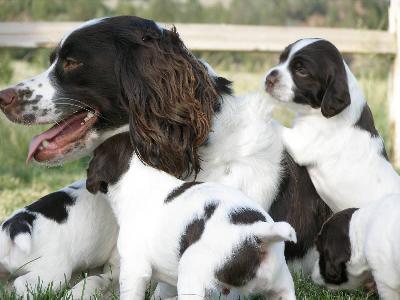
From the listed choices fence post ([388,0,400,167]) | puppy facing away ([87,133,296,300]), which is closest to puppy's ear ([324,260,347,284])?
puppy facing away ([87,133,296,300])

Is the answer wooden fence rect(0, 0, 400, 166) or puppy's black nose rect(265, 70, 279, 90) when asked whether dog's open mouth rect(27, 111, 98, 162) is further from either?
wooden fence rect(0, 0, 400, 166)

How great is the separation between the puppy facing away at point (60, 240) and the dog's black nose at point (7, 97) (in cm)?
62

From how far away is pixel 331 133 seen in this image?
4.82 metres

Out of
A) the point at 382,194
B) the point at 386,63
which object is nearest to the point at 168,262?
the point at 382,194

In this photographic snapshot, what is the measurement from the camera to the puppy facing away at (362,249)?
13.0 feet

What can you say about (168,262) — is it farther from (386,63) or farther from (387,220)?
(386,63)

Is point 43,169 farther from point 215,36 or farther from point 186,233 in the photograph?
point 186,233

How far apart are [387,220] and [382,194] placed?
2.41ft

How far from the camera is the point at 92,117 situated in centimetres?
407

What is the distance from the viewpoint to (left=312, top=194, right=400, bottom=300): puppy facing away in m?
3.96

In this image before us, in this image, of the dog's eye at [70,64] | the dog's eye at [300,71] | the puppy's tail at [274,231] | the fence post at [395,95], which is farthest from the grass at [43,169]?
the dog's eye at [300,71]

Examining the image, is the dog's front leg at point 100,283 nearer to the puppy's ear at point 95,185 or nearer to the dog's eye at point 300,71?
the puppy's ear at point 95,185

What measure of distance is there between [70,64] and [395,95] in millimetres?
6485

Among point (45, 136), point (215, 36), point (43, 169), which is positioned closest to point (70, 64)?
point (45, 136)
